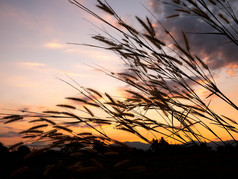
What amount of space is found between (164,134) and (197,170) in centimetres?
61

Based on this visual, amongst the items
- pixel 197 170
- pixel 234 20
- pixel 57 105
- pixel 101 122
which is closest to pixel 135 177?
pixel 197 170

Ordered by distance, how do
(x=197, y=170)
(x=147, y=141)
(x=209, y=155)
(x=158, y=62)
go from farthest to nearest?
1. (x=158, y=62)
2. (x=147, y=141)
3. (x=209, y=155)
4. (x=197, y=170)

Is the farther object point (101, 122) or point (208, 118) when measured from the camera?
point (208, 118)

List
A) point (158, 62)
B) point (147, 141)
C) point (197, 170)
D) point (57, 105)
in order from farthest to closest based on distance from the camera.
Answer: point (158, 62), point (57, 105), point (147, 141), point (197, 170)

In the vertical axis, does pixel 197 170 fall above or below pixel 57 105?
below

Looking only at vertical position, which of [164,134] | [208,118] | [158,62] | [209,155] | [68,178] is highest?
[158,62]

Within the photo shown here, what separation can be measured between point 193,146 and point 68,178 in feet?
2.68

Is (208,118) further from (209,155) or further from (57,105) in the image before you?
(57,105)

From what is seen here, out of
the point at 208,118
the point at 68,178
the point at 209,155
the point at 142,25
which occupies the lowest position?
the point at 68,178

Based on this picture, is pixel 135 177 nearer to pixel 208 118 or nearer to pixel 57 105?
pixel 57 105

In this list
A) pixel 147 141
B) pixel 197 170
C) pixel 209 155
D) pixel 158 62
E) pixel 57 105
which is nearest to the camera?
pixel 197 170

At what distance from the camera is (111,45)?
1.62 meters

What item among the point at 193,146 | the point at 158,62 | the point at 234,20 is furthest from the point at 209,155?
the point at 234,20

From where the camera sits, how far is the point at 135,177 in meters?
0.95
